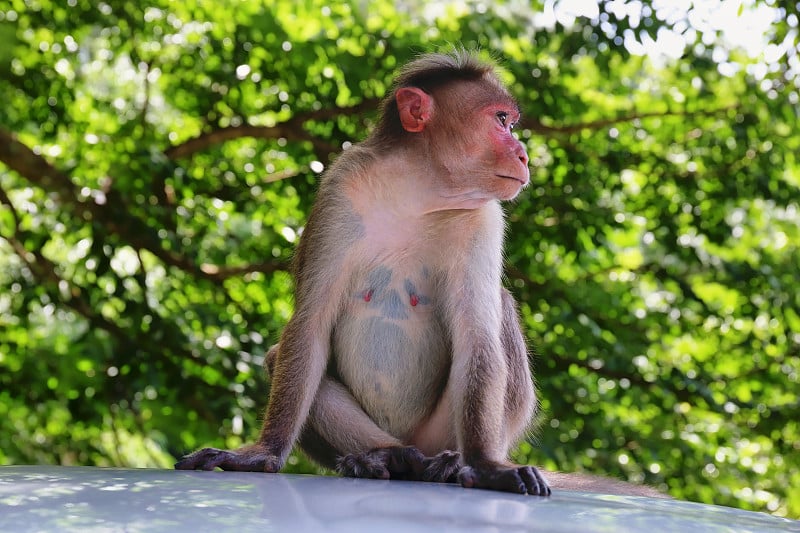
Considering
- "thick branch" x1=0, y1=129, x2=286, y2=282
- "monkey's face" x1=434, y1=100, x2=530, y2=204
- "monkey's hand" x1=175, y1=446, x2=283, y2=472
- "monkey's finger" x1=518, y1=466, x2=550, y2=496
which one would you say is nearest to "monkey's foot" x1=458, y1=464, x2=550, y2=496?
"monkey's finger" x1=518, y1=466, x2=550, y2=496

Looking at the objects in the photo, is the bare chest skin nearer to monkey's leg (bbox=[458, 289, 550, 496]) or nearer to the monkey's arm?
the monkey's arm

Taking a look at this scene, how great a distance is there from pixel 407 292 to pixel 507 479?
114 centimetres

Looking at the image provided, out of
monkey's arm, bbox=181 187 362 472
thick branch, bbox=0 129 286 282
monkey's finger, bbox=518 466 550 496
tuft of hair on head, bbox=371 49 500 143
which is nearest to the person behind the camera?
monkey's finger, bbox=518 466 550 496

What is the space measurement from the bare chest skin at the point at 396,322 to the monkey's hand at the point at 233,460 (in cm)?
61

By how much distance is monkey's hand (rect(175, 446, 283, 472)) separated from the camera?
130 inches

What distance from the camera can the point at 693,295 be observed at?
679 cm

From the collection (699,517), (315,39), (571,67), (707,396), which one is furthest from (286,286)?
(699,517)

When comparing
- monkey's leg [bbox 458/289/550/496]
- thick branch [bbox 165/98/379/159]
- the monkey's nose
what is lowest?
monkey's leg [bbox 458/289/550/496]

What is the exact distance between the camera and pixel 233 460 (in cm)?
338

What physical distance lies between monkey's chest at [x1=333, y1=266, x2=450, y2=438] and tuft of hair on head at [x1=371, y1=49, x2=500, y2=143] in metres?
0.65

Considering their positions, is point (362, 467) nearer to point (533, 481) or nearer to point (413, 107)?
point (533, 481)

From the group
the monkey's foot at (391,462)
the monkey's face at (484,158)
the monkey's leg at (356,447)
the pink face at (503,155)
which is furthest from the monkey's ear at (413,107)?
the monkey's foot at (391,462)

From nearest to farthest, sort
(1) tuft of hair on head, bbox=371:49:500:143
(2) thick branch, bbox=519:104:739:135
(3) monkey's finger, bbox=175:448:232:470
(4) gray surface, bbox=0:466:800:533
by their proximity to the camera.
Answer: (4) gray surface, bbox=0:466:800:533 → (3) monkey's finger, bbox=175:448:232:470 → (1) tuft of hair on head, bbox=371:49:500:143 → (2) thick branch, bbox=519:104:739:135

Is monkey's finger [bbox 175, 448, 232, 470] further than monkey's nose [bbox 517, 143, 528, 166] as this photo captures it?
No
